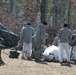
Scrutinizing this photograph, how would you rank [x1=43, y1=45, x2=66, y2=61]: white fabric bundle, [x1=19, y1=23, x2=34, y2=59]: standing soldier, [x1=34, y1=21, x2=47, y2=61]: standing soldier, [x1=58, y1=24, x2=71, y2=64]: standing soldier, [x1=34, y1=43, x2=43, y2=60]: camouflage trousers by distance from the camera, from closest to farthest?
[x1=58, y1=24, x2=71, y2=64]: standing soldier
[x1=34, y1=21, x2=47, y2=61]: standing soldier
[x1=43, y1=45, x2=66, y2=61]: white fabric bundle
[x1=34, y1=43, x2=43, y2=60]: camouflage trousers
[x1=19, y1=23, x2=34, y2=59]: standing soldier

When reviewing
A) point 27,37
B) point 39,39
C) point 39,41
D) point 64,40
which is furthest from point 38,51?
point 64,40

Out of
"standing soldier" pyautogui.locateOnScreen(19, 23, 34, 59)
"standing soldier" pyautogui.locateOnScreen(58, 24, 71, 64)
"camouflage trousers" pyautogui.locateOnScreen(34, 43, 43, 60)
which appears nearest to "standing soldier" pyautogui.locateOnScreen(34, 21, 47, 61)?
"camouflage trousers" pyautogui.locateOnScreen(34, 43, 43, 60)

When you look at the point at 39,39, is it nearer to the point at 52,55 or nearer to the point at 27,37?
the point at 27,37

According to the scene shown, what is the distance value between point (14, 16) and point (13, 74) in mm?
28884

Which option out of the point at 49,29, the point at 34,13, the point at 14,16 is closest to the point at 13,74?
the point at 49,29

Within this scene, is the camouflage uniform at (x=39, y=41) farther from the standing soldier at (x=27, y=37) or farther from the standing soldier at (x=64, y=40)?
the standing soldier at (x=64, y=40)

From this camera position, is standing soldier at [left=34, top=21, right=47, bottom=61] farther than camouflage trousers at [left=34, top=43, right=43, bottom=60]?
No

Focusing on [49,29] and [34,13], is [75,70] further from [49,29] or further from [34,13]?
[34,13]

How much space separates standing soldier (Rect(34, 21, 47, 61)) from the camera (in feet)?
51.3

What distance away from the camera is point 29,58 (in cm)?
1611

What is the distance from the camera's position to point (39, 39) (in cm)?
1582

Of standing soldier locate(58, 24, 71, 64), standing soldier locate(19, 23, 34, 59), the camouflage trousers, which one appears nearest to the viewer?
standing soldier locate(58, 24, 71, 64)

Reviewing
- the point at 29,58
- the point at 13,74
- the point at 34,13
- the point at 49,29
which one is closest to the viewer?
the point at 13,74

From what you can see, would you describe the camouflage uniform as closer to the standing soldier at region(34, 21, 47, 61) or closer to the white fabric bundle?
the standing soldier at region(34, 21, 47, 61)
